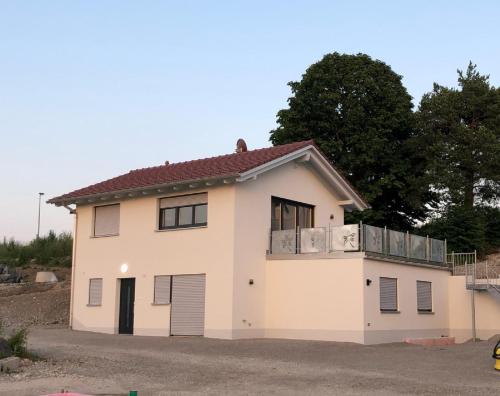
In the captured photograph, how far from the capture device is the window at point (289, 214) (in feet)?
74.9

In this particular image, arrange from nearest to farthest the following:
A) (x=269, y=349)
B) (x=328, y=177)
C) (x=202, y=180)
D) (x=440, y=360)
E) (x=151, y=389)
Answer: (x=151, y=389) → (x=440, y=360) → (x=269, y=349) → (x=202, y=180) → (x=328, y=177)

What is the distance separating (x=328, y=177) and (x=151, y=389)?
15351mm

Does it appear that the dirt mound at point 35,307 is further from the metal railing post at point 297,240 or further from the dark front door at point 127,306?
the metal railing post at point 297,240

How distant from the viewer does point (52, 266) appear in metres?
44.1

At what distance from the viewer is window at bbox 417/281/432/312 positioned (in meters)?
23.4

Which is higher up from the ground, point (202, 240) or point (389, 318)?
point (202, 240)

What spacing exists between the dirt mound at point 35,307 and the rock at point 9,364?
11966 millimetres

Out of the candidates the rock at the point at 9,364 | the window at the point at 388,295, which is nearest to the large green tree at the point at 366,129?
the window at the point at 388,295

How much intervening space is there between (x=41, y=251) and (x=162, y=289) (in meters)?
26.5

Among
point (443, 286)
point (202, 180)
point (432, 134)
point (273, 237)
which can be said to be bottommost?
point (443, 286)

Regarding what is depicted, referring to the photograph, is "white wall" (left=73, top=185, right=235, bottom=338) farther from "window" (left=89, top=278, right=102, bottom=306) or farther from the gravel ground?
the gravel ground

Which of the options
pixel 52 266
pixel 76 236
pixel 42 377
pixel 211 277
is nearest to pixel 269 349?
pixel 211 277

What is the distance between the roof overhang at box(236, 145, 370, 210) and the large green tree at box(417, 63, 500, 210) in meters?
12.5

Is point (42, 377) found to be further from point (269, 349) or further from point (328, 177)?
point (328, 177)
